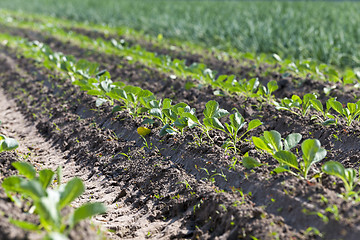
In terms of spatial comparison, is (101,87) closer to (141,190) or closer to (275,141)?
(141,190)

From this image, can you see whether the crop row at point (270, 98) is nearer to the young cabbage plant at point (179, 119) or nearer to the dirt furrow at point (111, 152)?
the young cabbage plant at point (179, 119)

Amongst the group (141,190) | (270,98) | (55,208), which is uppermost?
(55,208)

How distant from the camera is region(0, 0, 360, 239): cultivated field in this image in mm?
2404

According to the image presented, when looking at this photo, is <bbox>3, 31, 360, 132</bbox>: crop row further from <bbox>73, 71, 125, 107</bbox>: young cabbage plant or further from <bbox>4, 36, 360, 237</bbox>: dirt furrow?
<bbox>4, 36, 360, 237</bbox>: dirt furrow

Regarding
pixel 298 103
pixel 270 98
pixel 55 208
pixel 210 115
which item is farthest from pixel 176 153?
pixel 270 98

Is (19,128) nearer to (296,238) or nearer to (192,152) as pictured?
(192,152)

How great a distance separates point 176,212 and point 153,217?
0.62ft

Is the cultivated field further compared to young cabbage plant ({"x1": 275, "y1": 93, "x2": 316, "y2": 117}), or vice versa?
young cabbage plant ({"x1": 275, "y1": 93, "x2": 316, "y2": 117})

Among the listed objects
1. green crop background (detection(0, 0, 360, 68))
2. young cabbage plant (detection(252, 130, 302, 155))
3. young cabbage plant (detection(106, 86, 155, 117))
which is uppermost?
young cabbage plant (detection(252, 130, 302, 155))

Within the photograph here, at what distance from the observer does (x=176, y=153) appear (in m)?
3.70

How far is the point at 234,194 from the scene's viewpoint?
2.89 m

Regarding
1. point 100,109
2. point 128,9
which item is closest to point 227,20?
point 128,9

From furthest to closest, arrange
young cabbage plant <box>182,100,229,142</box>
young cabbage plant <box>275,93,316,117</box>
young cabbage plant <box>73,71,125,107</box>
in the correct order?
1. young cabbage plant <box>73,71,125,107</box>
2. young cabbage plant <box>275,93,316,117</box>
3. young cabbage plant <box>182,100,229,142</box>

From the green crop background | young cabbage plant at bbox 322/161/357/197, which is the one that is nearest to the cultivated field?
young cabbage plant at bbox 322/161/357/197
